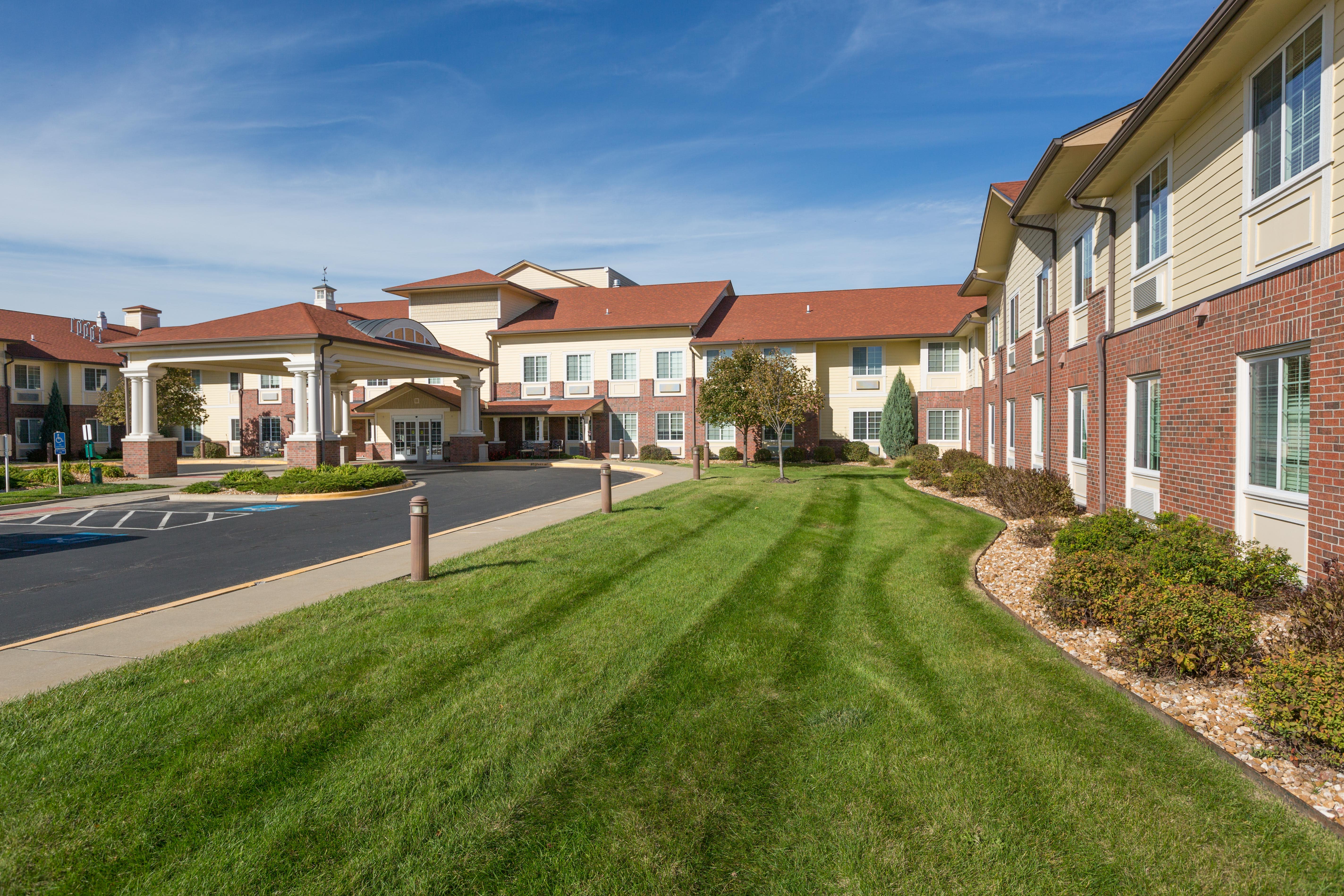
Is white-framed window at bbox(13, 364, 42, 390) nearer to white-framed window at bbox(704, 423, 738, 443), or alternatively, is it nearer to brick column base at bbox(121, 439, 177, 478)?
brick column base at bbox(121, 439, 177, 478)

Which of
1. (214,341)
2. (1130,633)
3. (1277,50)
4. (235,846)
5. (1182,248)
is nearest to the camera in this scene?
(235,846)

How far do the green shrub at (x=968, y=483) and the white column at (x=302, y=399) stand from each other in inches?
788

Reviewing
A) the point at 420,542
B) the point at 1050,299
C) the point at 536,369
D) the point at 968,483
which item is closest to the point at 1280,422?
the point at 1050,299

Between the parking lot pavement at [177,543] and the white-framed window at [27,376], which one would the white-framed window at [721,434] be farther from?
the white-framed window at [27,376]

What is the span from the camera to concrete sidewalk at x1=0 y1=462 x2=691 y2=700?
5.38 meters

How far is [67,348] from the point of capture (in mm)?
39438

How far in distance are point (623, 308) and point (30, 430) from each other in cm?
3146

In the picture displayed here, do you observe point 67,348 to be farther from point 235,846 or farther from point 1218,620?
point 1218,620

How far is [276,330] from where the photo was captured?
78.8ft

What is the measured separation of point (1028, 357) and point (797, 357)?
1678 centimetres

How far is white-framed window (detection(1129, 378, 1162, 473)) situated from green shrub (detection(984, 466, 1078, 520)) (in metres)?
2.35

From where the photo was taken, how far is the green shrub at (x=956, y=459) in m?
22.0

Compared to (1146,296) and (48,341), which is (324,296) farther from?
(1146,296)

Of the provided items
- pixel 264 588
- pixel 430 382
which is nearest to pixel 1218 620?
pixel 264 588
